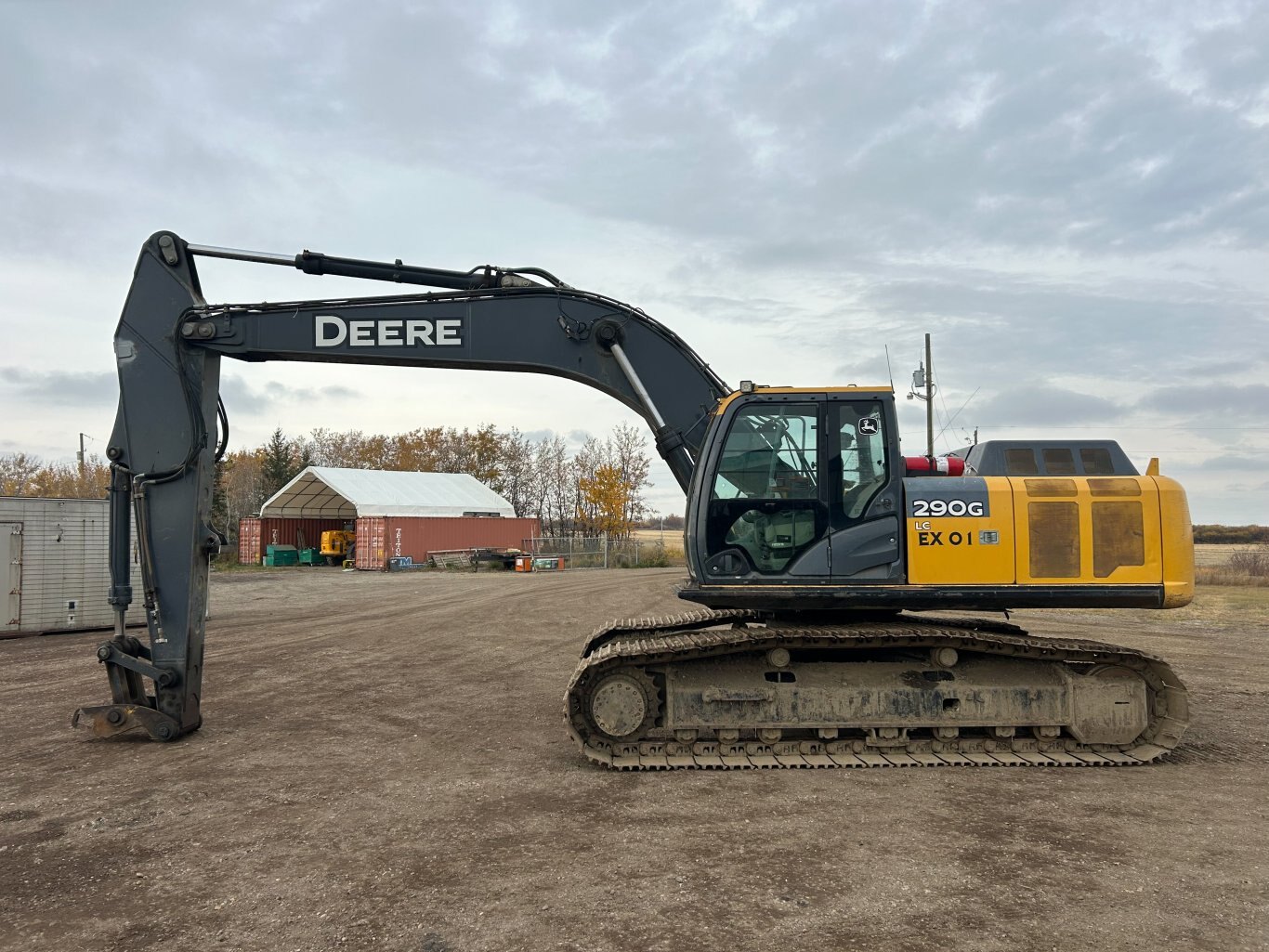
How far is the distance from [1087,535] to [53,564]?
18966 mm

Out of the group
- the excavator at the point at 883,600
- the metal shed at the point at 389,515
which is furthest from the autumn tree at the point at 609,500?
the excavator at the point at 883,600

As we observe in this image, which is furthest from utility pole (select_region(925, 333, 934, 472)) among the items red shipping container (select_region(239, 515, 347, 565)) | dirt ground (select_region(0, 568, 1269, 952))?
red shipping container (select_region(239, 515, 347, 565))

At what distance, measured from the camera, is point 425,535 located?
142 ft

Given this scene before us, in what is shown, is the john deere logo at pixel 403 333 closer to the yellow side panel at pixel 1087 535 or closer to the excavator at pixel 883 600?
the excavator at pixel 883 600

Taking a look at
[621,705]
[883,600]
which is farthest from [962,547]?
[621,705]

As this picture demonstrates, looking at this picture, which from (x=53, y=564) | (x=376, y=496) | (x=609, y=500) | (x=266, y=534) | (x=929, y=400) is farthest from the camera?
(x=609, y=500)

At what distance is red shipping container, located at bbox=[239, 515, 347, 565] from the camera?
4706 centimetres

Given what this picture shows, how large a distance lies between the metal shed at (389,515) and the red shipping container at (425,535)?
1.7 inches

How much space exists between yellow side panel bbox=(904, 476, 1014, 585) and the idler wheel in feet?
8.42

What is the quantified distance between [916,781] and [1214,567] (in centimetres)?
3012

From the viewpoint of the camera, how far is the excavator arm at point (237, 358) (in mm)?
8734

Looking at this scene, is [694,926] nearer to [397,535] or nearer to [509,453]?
[397,535]

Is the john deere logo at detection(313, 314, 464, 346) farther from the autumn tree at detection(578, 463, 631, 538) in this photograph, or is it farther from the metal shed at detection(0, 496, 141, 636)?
the autumn tree at detection(578, 463, 631, 538)

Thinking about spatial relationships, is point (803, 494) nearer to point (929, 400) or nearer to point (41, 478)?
point (929, 400)
